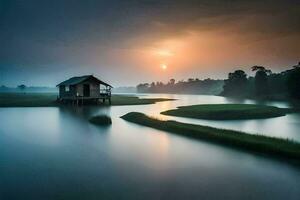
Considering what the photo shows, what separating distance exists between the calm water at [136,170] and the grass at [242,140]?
1369 millimetres

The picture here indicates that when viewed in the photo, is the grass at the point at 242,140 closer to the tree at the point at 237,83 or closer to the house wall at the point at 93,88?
the house wall at the point at 93,88

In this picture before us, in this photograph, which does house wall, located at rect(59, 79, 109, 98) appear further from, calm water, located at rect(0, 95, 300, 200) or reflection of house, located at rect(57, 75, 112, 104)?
calm water, located at rect(0, 95, 300, 200)

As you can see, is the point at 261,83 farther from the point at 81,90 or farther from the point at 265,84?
the point at 81,90

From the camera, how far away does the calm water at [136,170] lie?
12.8 m

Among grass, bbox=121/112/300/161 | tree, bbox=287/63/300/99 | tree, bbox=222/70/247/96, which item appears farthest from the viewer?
tree, bbox=222/70/247/96

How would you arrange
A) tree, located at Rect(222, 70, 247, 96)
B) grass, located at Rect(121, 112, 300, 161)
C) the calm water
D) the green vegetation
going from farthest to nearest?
tree, located at Rect(222, 70, 247, 96) → the green vegetation → grass, located at Rect(121, 112, 300, 161) → the calm water

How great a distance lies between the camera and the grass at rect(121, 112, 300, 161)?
1938 centimetres

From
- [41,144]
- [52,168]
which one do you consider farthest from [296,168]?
[41,144]

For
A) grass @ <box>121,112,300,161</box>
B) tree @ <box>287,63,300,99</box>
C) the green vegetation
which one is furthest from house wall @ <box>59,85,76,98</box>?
tree @ <box>287,63,300,99</box>

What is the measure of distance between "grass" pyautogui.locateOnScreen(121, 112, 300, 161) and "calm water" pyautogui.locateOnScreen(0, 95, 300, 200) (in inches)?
53.9

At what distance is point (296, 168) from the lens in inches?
646

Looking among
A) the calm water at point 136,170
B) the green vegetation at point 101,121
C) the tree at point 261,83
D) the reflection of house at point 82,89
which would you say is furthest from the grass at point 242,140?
the tree at point 261,83

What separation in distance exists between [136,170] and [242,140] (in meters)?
9.84

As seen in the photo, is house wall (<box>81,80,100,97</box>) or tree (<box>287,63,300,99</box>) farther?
tree (<box>287,63,300,99</box>)
